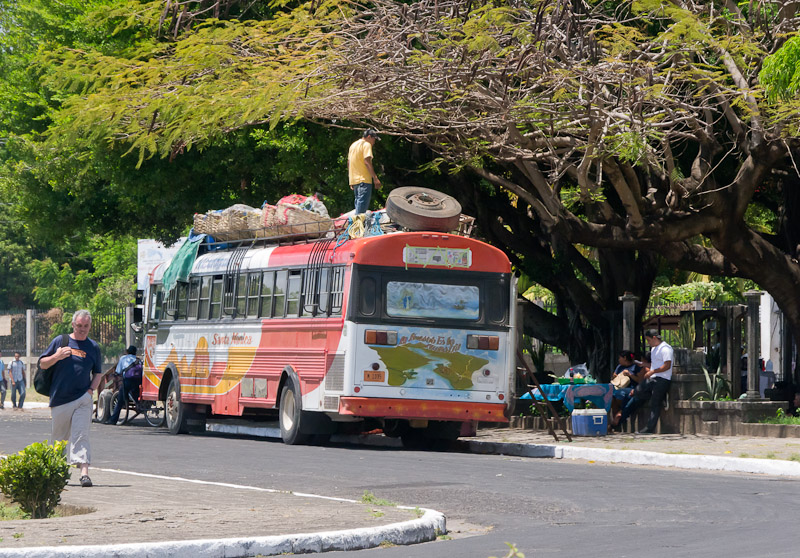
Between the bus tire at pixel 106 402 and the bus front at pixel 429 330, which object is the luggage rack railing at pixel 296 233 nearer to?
Answer: the bus front at pixel 429 330

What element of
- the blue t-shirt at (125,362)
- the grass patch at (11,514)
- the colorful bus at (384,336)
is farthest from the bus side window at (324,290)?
the grass patch at (11,514)

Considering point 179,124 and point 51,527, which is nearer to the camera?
point 51,527

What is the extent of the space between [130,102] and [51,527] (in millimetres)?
14227

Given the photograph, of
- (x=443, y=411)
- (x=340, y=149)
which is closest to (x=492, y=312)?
(x=443, y=411)

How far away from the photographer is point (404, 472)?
15422mm

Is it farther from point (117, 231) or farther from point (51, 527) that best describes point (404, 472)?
point (117, 231)

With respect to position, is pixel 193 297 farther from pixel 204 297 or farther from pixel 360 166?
pixel 360 166

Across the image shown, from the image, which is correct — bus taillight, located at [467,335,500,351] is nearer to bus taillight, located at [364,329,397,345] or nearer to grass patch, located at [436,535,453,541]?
bus taillight, located at [364,329,397,345]

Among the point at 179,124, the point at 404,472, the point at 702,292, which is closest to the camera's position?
the point at 404,472

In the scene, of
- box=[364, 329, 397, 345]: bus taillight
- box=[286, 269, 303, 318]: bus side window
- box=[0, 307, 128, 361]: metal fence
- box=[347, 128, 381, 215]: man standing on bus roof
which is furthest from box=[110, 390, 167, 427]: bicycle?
box=[0, 307, 128, 361]: metal fence

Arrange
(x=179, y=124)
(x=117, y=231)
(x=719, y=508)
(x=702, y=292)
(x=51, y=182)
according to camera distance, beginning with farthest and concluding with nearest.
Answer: (x=702, y=292), (x=117, y=231), (x=51, y=182), (x=179, y=124), (x=719, y=508)

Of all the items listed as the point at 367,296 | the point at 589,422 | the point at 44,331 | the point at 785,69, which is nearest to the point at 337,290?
the point at 367,296

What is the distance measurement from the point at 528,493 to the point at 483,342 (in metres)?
6.94

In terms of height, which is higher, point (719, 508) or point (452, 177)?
point (452, 177)
